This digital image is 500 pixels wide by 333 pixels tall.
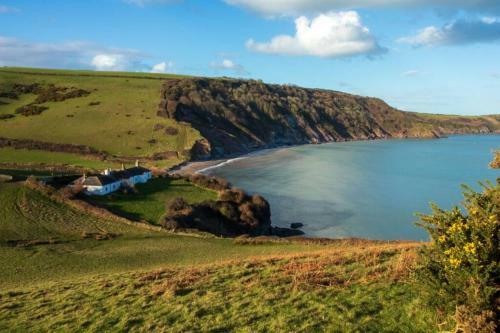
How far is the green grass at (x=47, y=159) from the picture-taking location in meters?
89.4

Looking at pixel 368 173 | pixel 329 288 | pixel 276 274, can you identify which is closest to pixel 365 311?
pixel 329 288

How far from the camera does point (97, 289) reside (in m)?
19.6

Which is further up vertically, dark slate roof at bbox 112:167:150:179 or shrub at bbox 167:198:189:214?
dark slate roof at bbox 112:167:150:179

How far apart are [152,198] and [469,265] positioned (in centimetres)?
5262

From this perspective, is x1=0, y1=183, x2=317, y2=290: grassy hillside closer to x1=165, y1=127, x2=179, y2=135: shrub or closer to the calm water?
the calm water

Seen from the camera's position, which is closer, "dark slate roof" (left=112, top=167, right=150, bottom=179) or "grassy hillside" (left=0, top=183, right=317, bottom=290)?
"grassy hillside" (left=0, top=183, right=317, bottom=290)

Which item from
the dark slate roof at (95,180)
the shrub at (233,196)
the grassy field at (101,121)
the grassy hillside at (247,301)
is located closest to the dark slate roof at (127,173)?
the dark slate roof at (95,180)

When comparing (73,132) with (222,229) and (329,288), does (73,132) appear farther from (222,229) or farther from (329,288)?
(329,288)

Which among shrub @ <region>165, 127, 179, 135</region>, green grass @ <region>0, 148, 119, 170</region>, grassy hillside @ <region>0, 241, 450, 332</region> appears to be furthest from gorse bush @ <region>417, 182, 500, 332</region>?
shrub @ <region>165, 127, 179, 135</region>

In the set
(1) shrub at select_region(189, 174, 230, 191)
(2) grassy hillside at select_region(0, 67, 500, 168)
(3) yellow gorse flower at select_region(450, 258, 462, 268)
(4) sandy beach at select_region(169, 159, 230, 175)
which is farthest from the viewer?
(2) grassy hillside at select_region(0, 67, 500, 168)

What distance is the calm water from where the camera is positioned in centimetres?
6331

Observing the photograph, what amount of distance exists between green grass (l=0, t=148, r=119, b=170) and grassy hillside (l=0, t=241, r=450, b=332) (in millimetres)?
Answer: 72551

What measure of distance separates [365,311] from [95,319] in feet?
29.6

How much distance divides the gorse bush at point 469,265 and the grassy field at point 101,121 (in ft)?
328
